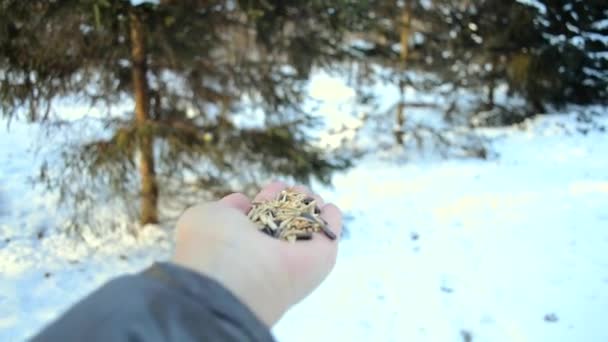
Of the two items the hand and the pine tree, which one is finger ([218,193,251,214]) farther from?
the pine tree

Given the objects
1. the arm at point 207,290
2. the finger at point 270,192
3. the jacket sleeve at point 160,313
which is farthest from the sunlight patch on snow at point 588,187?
the jacket sleeve at point 160,313

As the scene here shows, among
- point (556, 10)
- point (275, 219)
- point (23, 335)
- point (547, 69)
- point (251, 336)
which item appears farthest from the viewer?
point (547, 69)

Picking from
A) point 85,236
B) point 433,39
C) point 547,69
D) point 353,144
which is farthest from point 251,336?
point 547,69

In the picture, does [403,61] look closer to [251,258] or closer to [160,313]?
[251,258]

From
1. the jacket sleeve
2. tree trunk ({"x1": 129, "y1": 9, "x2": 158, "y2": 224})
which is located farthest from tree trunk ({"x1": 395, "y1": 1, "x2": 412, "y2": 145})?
the jacket sleeve

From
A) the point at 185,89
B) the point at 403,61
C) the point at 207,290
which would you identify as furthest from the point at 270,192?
the point at 403,61

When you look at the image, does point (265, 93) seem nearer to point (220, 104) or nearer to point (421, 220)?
point (220, 104)
